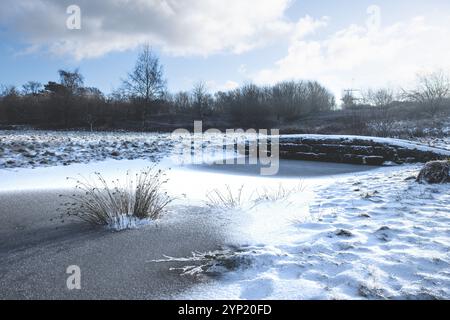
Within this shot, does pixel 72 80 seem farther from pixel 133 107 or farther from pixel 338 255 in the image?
pixel 338 255

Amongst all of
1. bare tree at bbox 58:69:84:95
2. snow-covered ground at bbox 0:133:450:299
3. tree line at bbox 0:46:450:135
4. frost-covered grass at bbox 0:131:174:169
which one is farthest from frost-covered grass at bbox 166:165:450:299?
bare tree at bbox 58:69:84:95

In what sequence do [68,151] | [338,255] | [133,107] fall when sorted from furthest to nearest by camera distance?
[133,107] → [68,151] → [338,255]

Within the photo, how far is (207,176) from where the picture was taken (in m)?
8.52

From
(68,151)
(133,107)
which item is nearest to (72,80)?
(133,107)

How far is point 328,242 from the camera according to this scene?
3729mm

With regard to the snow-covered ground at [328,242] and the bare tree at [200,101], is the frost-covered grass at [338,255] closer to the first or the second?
the snow-covered ground at [328,242]

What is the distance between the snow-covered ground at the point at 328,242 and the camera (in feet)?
A: 9.00

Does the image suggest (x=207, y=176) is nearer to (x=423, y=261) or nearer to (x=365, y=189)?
(x=365, y=189)

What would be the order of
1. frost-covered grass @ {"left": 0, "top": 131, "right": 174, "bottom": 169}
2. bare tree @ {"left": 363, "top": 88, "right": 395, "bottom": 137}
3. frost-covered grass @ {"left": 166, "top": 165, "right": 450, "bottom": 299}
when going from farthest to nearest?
bare tree @ {"left": 363, "top": 88, "right": 395, "bottom": 137}
frost-covered grass @ {"left": 0, "top": 131, "right": 174, "bottom": 169}
frost-covered grass @ {"left": 166, "top": 165, "right": 450, "bottom": 299}

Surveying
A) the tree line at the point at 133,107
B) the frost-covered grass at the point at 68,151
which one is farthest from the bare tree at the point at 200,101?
the frost-covered grass at the point at 68,151

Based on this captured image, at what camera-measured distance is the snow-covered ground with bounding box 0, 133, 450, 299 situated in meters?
2.74

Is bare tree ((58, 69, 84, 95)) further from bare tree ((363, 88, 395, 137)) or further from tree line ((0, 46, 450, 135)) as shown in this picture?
bare tree ((363, 88, 395, 137))
